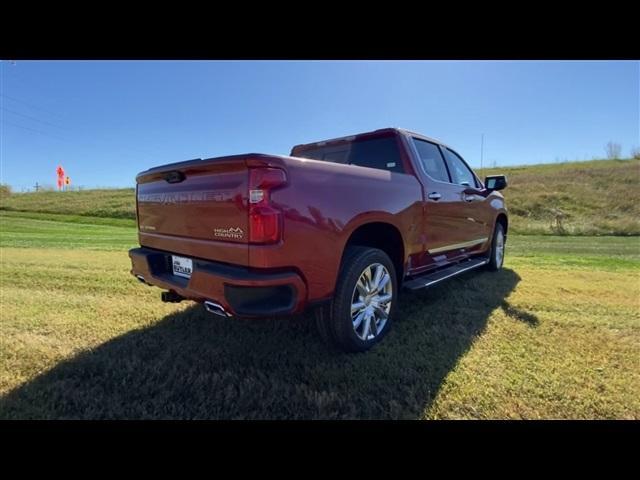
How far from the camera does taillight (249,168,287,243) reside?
80.1 inches

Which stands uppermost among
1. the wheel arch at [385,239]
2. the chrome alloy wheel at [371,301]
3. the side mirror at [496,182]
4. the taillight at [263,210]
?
the side mirror at [496,182]

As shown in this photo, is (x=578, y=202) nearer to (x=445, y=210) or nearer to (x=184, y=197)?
(x=445, y=210)

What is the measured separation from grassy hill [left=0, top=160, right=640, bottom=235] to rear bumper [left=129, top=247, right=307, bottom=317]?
16.8m

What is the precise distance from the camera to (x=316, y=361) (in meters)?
2.58

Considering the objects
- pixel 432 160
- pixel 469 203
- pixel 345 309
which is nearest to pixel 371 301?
pixel 345 309

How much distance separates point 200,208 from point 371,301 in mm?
1563

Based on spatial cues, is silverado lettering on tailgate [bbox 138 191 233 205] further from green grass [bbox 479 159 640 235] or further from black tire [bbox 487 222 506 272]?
green grass [bbox 479 159 640 235]

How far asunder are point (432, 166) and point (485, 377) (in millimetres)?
2331

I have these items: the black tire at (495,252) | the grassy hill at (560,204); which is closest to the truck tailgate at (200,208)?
the black tire at (495,252)

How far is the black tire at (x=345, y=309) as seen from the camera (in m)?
2.51

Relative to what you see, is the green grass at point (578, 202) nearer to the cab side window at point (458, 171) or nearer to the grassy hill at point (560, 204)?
the grassy hill at point (560, 204)

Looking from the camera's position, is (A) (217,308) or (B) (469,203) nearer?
(A) (217,308)

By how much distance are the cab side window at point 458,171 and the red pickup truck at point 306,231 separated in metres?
0.54
